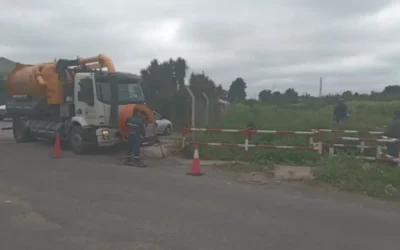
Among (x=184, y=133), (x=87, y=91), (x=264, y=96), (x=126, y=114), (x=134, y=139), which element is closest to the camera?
(x=134, y=139)

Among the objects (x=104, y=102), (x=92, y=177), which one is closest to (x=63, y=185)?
(x=92, y=177)

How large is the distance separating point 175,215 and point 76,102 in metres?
8.72

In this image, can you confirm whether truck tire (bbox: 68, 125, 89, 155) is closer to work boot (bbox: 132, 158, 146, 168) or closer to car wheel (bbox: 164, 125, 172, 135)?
work boot (bbox: 132, 158, 146, 168)

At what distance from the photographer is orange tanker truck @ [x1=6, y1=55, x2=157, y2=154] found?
1352 cm

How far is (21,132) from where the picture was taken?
17.6 m

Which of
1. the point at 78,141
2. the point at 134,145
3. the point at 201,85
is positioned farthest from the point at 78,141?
the point at 201,85

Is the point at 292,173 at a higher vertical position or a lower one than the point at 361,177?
lower

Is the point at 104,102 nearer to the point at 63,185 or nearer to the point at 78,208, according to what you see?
the point at 63,185

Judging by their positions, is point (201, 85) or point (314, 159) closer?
point (314, 159)

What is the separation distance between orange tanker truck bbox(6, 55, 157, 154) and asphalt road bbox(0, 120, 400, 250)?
350cm

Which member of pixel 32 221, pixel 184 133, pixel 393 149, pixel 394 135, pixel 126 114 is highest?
pixel 126 114

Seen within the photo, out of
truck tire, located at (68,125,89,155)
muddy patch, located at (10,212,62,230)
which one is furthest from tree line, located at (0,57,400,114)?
muddy patch, located at (10,212,62,230)

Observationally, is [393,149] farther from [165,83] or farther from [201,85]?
[165,83]

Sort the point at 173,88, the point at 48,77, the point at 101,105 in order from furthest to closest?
the point at 173,88
the point at 48,77
the point at 101,105
